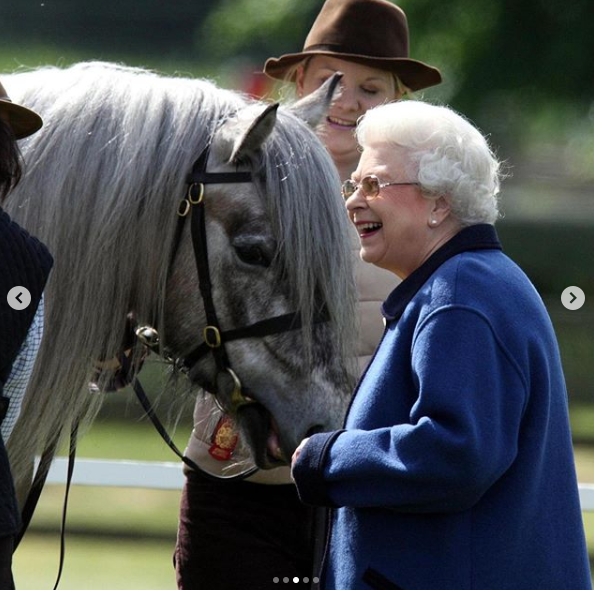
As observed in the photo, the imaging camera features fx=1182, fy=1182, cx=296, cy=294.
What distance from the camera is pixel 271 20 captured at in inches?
457

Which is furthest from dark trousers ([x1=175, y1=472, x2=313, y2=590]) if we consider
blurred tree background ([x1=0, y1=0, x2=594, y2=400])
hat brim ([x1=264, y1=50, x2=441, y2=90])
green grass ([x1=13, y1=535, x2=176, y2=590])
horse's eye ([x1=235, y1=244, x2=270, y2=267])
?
blurred tree background ([x1=0, y1=0, x2=594, y2=400])

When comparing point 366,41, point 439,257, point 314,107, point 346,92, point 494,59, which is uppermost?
point 494,59

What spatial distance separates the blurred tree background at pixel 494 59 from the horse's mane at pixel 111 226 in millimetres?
5564

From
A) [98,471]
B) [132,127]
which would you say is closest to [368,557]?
[132,127]

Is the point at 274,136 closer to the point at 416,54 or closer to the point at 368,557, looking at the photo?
the point at 368,557

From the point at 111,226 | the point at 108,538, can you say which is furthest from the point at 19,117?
the point at 108,538

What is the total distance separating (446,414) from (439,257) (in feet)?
1.08

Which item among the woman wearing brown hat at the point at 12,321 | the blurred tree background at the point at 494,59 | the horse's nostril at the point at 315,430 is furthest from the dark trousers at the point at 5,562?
the blurred tree background at the point at 494,59

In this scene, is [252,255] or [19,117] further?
[252,255]

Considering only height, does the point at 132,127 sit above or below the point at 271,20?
below

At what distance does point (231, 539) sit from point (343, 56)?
1.32m

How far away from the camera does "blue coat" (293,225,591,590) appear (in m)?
1.95

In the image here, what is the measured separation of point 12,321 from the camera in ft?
6.39

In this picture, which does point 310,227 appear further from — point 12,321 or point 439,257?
point 12,321
